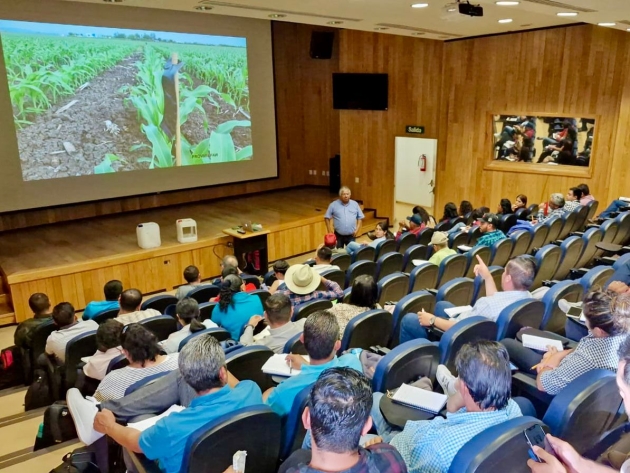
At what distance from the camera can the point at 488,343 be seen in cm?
207

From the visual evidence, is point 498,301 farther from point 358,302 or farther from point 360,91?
point 360,91

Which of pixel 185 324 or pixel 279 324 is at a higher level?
pixel 279 324

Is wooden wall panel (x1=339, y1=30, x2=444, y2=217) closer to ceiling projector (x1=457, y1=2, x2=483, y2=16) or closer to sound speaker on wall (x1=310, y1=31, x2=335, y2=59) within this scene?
sound speaker on wall (x1=310, y1=31, x2=335, y2=59)

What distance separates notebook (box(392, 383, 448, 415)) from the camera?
2.30 meters

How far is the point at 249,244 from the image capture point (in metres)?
8.11

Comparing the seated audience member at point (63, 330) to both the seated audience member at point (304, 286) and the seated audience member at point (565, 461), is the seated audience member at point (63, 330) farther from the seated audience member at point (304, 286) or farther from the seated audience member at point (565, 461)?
the seated audience member at point (565, 461)

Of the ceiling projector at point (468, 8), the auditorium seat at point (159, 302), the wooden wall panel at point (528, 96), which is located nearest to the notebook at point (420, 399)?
the auditorium seat at point (159, 302)

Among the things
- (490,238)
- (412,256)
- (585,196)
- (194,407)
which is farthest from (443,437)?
(585,196)

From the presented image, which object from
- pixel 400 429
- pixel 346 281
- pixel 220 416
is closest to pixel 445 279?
pixel 346 281

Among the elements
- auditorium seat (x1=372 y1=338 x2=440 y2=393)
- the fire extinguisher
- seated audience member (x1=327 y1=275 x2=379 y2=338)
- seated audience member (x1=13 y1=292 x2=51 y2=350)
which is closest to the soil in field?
seated audience member (x1=13 y1=292 x2=51 y2=350)

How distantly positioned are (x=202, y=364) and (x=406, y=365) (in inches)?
42.5

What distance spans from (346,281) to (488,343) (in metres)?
3.35

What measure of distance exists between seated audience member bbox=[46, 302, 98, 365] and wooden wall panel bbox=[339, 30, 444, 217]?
24.7ft

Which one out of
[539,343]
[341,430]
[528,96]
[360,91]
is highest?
[360,91]
